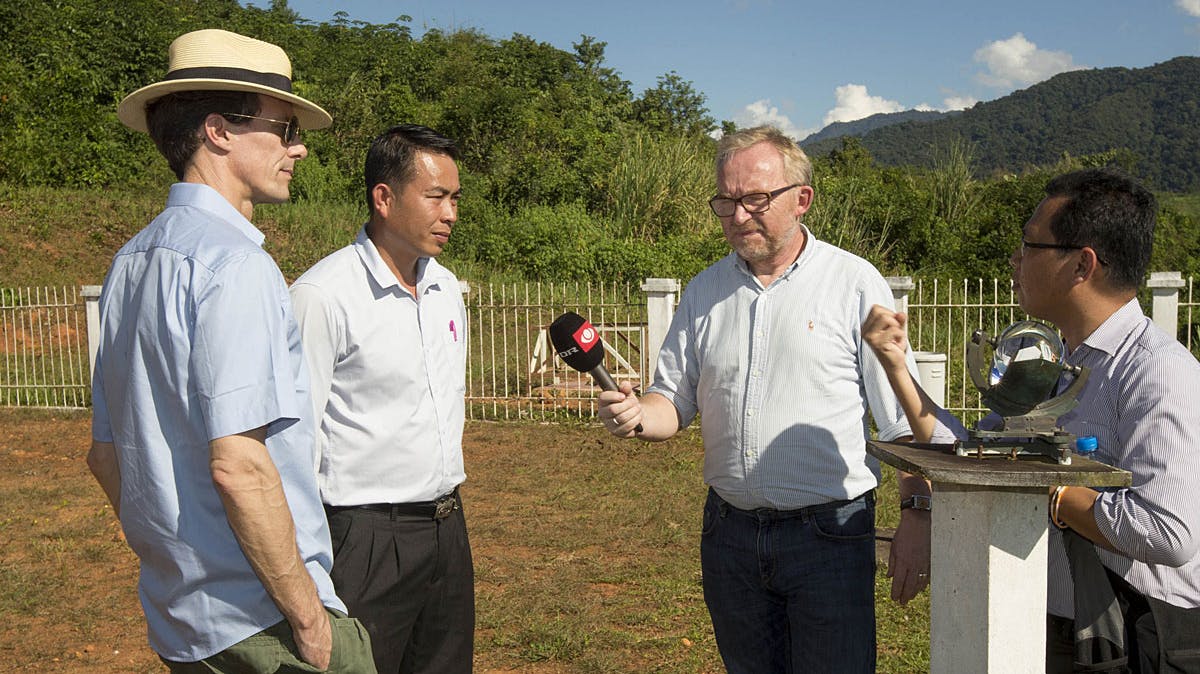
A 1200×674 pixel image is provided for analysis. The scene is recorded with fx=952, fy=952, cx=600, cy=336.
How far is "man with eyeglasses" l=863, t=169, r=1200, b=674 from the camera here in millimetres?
2078

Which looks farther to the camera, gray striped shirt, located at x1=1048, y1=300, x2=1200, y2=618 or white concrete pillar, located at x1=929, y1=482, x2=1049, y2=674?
gray striped shirt, located at x1=1048, y1=300, x2=1200, y2=618

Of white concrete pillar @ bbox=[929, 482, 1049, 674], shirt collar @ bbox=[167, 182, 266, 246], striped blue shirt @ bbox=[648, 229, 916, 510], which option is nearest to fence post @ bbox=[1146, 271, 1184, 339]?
striped blue shirt @ bbox=[648, 229, 916, 510]

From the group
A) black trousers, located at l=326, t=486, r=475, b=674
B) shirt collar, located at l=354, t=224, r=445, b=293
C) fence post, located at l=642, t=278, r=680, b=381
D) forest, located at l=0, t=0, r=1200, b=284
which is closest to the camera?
black trousers, located at l=326, t=486, r=475, b=674

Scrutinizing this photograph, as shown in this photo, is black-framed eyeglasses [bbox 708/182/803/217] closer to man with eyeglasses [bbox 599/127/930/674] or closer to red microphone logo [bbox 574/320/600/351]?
man with eyeglasses [bbox 599/127/930/674]

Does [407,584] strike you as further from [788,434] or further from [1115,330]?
[1115,330]

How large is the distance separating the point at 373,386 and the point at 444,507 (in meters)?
0.47

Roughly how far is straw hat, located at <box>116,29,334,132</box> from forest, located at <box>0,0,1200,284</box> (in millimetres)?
15256

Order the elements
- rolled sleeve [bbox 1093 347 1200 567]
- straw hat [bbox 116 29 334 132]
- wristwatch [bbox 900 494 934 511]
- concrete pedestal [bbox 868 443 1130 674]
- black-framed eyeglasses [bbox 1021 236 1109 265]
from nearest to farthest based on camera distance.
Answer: concrete pedestal [bbox 868 443 1130 674]
rolled sleeve [bbox 1093 347 1200 567]
straw hat [bbox 116 29 334 132]
black-framed eyeglasses [bbox 1021 236 1109 265]
wristwatch [bbox 900 494 934 511]

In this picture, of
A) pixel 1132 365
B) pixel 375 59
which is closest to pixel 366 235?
pixel 1132 365

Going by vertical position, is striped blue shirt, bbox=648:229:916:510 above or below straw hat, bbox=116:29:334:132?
below

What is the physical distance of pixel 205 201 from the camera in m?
2.12

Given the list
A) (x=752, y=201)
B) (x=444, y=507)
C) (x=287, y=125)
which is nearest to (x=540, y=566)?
(x=444, y=507)

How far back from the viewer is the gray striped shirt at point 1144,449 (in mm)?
2051

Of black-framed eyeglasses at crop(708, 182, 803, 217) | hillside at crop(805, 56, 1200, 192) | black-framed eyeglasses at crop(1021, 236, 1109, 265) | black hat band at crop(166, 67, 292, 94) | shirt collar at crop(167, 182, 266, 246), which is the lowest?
black-framed eyeglasses at crop(1021, 236, 1109, 265)
